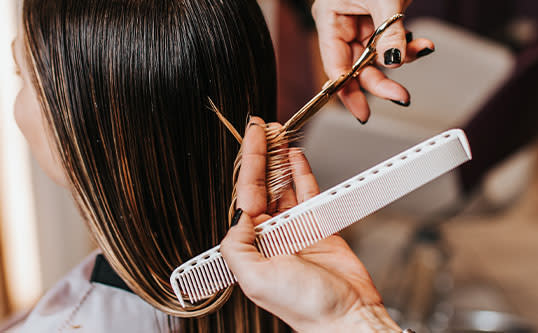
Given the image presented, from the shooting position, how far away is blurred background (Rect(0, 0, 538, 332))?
1345 millimetres

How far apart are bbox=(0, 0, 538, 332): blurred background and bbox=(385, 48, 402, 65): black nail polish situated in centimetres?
75

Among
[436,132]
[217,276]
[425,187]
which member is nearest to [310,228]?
[217,276]

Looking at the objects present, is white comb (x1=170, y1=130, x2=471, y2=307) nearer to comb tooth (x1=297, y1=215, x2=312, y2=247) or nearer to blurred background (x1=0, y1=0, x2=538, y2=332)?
comb tooth (x1=297, y1=215, x2=312, y2=247)

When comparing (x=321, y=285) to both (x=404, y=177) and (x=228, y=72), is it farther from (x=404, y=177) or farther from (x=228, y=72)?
(x=228, y=72)

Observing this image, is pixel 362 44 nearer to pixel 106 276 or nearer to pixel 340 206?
pixel 340 206

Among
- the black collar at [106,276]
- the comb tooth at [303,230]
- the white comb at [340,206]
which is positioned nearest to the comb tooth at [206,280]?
the white comb at [340,206]

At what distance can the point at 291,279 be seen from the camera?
0.48 m

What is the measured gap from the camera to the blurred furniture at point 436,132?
1.33 m

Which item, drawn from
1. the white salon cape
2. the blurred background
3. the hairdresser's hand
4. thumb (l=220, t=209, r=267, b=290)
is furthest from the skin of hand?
the blurred background

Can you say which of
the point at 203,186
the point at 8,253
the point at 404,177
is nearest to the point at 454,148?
the point at 404,177

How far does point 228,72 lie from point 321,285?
0.83ft

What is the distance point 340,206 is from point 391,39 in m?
0.18

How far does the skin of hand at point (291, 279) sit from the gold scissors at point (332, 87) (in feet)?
0.12

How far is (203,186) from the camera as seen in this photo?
60 centimetres
